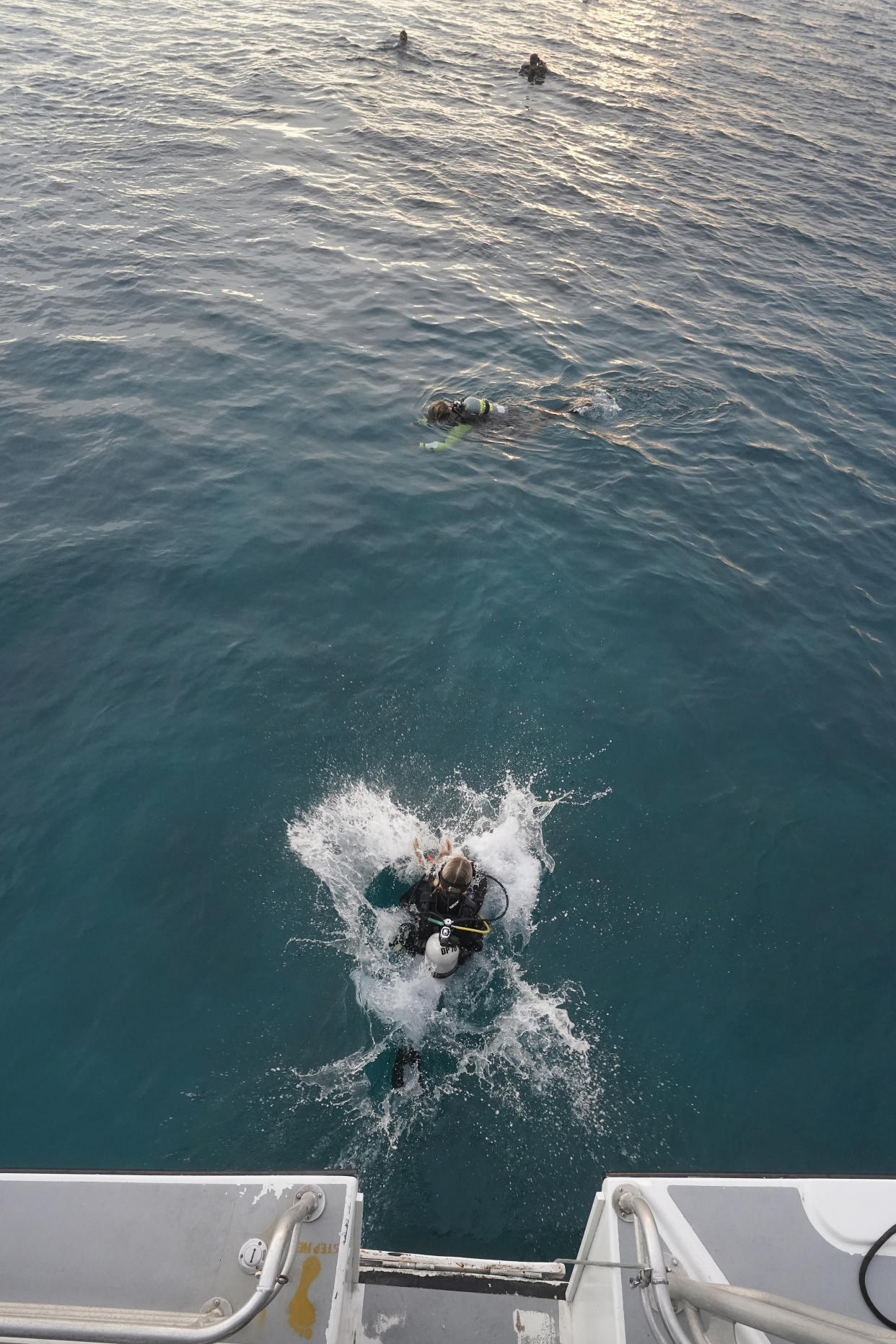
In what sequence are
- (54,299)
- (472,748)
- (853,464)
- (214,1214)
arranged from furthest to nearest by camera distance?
1. (54,299)
2. (853,464)
3. (472,748)
4. (214,1214)

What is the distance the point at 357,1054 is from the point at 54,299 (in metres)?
21.8

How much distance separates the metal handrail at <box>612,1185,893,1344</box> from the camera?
2.91 meters

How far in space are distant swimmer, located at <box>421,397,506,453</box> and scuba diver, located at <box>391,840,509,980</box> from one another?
427 inches

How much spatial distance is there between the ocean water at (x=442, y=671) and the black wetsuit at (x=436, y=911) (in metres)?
0.43

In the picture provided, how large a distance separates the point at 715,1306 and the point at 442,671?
1026cm

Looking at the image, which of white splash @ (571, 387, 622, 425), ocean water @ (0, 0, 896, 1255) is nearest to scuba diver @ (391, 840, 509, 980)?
ocean water @ (0, 0, 896, 1255)

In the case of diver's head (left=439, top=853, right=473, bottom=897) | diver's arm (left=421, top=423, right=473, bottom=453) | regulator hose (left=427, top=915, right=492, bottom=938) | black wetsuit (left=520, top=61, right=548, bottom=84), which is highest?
black wetsuit (left=520, top=61, right=548, bottom=84)

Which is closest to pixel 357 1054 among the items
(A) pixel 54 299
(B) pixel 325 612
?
(B) pixel 325 612

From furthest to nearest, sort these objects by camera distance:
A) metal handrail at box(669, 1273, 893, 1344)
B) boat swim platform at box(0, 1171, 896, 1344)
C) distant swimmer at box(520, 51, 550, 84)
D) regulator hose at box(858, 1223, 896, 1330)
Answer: distant swimmer at box(520, 51, 550, 84) → regulator hose at box(858, 1223, 896, 1330) → boat swim platform at box(0, 1171, 896, 1344) → metal handrail at box(669, 1273, 893, 1344)

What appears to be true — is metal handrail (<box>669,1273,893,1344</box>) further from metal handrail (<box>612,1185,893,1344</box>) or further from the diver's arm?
the diver's arm

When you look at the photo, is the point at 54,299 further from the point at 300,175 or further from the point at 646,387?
the point at 646,387

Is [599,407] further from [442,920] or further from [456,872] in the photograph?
[442,920]

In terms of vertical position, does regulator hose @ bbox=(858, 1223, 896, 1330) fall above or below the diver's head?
above

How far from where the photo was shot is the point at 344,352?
20516mm
